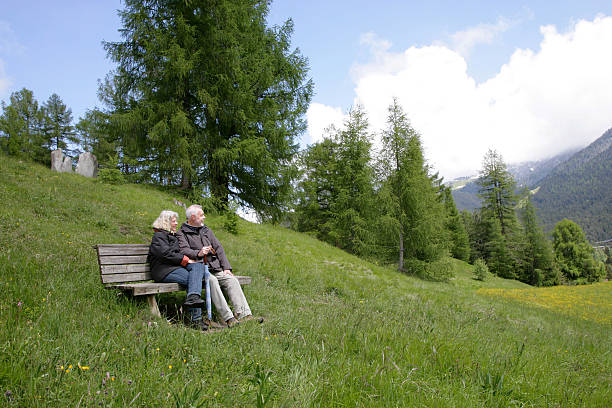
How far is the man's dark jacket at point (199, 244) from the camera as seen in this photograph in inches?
208

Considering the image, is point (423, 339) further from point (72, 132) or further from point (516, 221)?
point (72, 132)

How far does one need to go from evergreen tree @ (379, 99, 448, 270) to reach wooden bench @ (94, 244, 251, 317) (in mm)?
15948

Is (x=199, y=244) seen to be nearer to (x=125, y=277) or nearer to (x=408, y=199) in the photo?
(x=125, y=277)

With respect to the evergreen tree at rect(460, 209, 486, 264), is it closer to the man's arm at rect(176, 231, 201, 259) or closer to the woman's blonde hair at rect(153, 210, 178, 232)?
the man's arm at rect(176, 231, 201, 259)

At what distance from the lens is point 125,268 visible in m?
4.55

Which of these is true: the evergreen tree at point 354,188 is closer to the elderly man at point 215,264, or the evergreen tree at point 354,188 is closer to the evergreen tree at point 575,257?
the elderly man at point 215,264

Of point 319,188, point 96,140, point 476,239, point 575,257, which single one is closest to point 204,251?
point 319,188

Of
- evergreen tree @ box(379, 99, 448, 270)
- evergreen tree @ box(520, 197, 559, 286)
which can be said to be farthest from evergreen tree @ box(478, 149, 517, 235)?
evergreen tree @ box(379, 99, 448, 270)

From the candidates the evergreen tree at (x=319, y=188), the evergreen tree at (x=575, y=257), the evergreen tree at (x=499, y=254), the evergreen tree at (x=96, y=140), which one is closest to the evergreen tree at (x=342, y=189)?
the evergreen tree at (x=319, y=188)

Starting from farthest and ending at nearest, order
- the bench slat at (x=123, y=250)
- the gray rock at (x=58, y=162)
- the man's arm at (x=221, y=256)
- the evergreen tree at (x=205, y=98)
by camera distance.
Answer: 1. the gray rock at (x=58, y=162)
2. the evergreen tree at (x=205, y=98)
3. the man's arm at (x=221, y=256)
4. the bench slat at (x=123, y=250)

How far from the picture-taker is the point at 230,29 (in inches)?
568

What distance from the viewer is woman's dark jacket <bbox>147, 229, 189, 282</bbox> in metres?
4.70

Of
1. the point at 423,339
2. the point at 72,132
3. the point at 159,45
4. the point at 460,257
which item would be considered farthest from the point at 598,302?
the point at 72,132

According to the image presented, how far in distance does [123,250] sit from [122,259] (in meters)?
0.14
